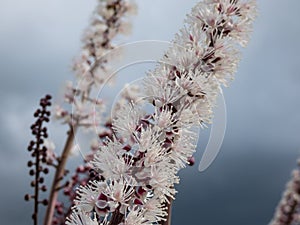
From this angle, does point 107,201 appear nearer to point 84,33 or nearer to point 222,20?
point 222,20

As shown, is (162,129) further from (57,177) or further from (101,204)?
(57,177)

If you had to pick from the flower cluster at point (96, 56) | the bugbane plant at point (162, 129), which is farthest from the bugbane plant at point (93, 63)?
the bugbane plant at point (162, 129)

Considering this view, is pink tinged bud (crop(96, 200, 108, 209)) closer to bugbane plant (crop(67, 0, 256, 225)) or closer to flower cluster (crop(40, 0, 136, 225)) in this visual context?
bugbane plant (crop(67, 0, 256, 225))

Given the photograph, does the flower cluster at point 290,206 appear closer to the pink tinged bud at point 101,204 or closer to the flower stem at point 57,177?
the flower stem at point 57,177

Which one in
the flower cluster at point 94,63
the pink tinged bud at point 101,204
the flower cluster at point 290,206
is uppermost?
the flower cluster at point 94,63

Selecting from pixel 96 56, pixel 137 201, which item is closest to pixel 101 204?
pixel 137 201

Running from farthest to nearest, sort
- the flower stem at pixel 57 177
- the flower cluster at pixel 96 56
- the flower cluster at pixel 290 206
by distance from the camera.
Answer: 1. the flower cluster at pixel 290 206
2. the flower cluster at pixel 96 56
3. the flower stem at pixel 57 177
